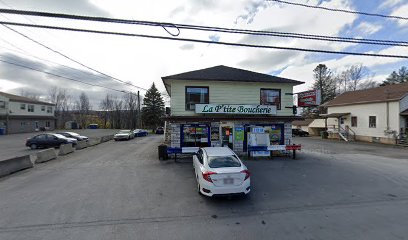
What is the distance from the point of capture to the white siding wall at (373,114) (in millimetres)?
24547

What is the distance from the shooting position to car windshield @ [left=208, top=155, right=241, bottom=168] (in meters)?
7.39

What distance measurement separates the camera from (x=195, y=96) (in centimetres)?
1501

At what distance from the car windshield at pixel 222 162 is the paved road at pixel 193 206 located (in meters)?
1.17

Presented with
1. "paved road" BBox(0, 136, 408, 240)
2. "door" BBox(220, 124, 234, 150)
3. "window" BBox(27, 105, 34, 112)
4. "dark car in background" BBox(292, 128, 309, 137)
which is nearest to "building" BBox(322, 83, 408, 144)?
"dark car in background" BBox(292, 128, 309, 137)

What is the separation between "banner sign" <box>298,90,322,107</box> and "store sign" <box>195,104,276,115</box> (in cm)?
210

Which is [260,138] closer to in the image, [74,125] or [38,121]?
[38,121]

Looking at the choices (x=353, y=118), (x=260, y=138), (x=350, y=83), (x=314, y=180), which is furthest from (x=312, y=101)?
(x=350, y=83)

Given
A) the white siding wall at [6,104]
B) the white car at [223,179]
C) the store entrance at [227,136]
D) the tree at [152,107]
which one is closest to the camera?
the white car at [223,179]

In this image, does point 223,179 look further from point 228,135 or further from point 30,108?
point 30,108

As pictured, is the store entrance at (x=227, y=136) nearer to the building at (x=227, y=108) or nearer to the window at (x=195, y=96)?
the building at (x=227, y=108)

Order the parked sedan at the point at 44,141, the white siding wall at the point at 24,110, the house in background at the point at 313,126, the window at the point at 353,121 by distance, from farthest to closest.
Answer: the white siding wall at the point at 24,110, the house in background at the point at 313,126, the window at the point at 353,121, the parked sedan at the point at 44,141

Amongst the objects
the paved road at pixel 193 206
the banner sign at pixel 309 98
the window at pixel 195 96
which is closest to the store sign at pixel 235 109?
the window at pixel 195 96

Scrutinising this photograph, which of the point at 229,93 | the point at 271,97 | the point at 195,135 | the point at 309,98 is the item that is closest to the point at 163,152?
the point at 195,135

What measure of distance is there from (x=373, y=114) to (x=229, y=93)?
22.9m
